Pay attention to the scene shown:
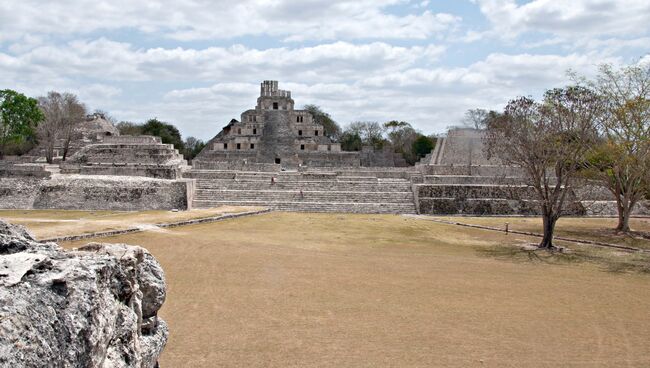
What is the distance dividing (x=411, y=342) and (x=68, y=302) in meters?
5.16

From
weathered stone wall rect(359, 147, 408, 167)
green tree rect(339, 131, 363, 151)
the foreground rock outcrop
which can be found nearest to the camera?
the foreground rock outcrop

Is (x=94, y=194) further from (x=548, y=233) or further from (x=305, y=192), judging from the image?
(x=548, y=233)

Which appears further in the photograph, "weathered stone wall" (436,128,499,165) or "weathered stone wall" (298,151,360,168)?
"weathered stone wall" (298,151,360,168)

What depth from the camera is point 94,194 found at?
85.1 ft

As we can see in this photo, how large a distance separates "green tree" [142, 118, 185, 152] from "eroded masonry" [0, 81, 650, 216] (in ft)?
59.0

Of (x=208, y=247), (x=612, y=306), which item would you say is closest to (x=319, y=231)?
(x=208, y=247)

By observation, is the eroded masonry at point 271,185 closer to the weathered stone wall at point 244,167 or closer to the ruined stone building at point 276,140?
the weathered stone wall at point 244,167

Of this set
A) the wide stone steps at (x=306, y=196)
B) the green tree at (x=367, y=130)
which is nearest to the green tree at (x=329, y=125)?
the green tree at (x=367, y=130)

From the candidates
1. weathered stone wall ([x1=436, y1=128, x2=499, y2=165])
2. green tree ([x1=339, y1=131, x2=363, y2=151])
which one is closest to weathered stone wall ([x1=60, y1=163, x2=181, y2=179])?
weathered stone wall ([x1=436, y1=128, x2=499, y2=165])

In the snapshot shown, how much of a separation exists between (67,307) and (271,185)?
27.6 metres

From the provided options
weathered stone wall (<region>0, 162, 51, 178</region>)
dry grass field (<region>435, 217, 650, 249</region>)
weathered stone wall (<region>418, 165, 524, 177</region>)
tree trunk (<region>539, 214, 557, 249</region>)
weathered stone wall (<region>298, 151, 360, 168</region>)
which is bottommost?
dry grass field (<region>435, 217, 650, 249</region>)

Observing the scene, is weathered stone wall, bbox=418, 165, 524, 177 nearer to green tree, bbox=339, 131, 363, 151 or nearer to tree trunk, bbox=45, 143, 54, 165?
tree trunk, bbox=45, 143, 54, 165

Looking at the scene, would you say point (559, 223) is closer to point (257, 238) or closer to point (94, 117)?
point (257, 238)

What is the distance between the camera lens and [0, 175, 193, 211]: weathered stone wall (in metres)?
25.5
